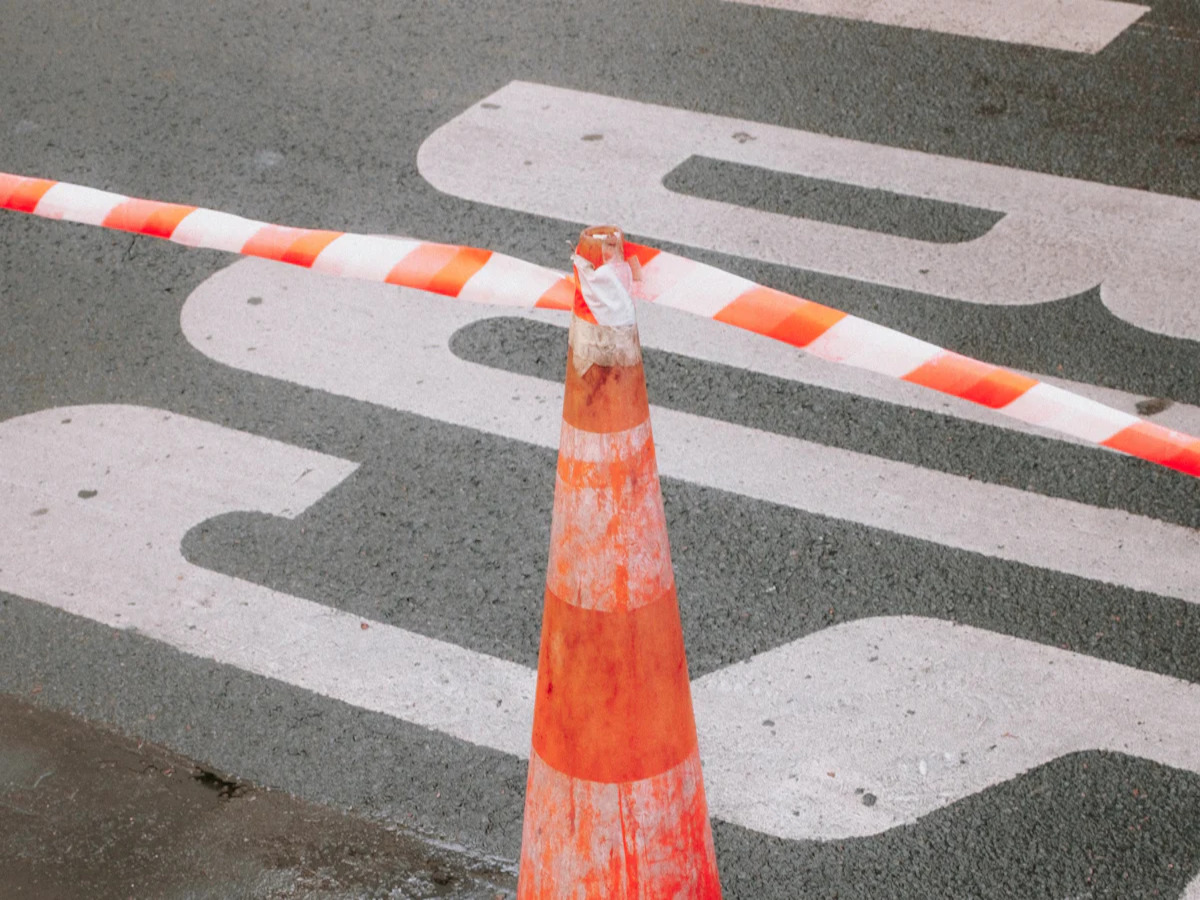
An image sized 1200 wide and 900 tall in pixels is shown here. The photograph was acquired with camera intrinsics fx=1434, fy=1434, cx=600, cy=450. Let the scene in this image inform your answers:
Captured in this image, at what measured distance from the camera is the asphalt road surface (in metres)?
3.63

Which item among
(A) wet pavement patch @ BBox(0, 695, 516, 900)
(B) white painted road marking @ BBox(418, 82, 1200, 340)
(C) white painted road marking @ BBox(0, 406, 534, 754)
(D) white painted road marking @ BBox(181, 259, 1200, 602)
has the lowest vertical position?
(A) wet pavement patch @ BBox(0, 695, 516, 900)

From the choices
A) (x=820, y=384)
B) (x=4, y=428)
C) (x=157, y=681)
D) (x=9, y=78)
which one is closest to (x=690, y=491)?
(x=820, y=384)

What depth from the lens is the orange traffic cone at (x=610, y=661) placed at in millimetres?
2646

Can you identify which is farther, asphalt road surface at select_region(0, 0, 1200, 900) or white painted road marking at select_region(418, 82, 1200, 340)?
white painted road marking at select_region(418, 82, 1200, 340)

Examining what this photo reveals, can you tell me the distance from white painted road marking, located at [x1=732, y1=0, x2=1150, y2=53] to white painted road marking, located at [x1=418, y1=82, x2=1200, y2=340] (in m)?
1.40

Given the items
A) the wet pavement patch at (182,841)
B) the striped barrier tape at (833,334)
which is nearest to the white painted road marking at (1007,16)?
the striped barrier tape at (833,334)

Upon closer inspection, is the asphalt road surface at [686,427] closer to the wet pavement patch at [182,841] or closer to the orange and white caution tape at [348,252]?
the wet pavement patch at [182,841]

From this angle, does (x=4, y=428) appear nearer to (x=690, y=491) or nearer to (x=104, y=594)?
(x=104, y=594)

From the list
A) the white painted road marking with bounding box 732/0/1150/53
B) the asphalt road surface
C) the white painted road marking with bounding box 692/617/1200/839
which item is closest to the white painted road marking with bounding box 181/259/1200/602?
the asphalt road surface

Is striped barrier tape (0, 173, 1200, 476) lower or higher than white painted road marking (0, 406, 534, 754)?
higher

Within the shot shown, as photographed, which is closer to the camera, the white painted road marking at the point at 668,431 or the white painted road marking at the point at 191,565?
the white painted road marking at the point at 191,565

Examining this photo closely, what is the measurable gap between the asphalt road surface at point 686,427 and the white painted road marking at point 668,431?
0.06ft

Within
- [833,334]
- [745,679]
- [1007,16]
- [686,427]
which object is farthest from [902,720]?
[1007,16]

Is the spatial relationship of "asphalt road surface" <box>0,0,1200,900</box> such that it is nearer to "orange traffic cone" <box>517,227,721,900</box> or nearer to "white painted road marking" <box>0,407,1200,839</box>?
"white painted road marking" <box>0,407,1200,839</box>
